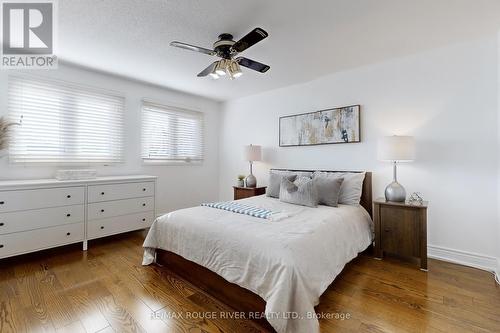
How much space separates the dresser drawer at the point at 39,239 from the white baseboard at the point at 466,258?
424cm

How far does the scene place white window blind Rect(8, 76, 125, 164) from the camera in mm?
2805

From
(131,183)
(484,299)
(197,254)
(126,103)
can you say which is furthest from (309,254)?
(126,103)

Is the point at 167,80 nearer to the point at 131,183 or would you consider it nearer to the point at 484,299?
the point at 131,183

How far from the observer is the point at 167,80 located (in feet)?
12.0

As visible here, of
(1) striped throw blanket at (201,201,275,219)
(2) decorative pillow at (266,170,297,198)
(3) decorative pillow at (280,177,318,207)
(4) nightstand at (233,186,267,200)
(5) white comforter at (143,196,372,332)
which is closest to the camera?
(5) white comforter at (143,196,372,332)

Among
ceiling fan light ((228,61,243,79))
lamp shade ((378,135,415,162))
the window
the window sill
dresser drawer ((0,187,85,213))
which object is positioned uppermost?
ceiling fan light ((228,61,243,79))

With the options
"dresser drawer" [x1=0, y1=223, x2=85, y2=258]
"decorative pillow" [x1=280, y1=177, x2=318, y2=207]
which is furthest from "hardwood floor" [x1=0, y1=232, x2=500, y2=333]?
"decorative pillow" [x1=280, y1=177, x2=318, y2=207]

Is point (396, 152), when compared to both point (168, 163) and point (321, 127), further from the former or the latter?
point (168, 163)

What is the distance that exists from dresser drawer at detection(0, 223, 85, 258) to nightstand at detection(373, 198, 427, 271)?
3.58 metres

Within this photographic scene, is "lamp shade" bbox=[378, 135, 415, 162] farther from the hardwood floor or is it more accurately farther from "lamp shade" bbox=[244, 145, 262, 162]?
"lamp shade" bbox=[244, 145, 262, 162]

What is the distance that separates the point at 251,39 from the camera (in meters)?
1.87

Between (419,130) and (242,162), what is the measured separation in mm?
2928

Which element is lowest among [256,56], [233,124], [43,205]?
[43,205]

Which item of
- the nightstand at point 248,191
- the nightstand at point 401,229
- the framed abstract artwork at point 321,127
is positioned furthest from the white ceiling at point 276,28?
the nightstand at point 248,191
